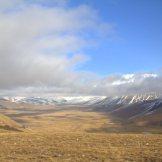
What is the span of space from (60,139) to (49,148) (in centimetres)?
449

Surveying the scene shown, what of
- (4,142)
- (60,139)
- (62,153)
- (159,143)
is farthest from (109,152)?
(4,142)

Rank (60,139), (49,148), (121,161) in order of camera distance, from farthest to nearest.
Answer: (60,139), (49,148), (121,161)

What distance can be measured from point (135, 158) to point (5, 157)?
10.0 m

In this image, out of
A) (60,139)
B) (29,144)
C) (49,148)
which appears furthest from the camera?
(60,139)

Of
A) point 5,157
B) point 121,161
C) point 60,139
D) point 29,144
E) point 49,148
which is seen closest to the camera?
point 121,161

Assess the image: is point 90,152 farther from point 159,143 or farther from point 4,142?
point 4,142

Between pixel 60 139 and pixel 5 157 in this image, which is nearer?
pixel 5 157

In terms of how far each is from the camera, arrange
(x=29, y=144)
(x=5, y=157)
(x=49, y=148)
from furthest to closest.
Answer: (x=29, y=144) → (x=49, y=148) → (x=5, y=157)

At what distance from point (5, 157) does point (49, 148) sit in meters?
4.17

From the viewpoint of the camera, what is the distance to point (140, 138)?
3444 centimetres

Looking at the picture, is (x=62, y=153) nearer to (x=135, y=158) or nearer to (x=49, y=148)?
(x=49, y=148)

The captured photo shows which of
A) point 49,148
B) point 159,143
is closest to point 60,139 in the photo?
point 49,148

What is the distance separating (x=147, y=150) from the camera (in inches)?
1103

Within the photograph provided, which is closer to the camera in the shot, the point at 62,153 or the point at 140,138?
the point at 62,153
